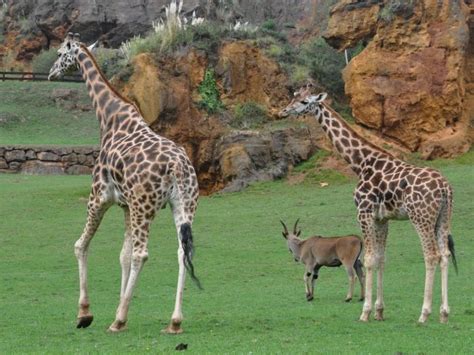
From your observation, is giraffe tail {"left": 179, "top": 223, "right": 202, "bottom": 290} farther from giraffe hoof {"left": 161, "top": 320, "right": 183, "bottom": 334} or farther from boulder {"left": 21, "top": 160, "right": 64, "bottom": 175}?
boulder {"left": 21, "top": 160, "right": 64, "bottom": 175}

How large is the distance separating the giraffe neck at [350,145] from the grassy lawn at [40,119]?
27590mm

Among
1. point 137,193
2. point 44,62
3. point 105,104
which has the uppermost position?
point 105,104

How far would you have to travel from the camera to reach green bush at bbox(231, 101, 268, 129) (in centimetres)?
3025

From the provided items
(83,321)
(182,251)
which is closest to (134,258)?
(182,251)

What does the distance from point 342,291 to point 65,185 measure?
17871 millimetres

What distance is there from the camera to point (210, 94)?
30.7 meters

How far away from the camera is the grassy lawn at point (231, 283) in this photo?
35.9 ft

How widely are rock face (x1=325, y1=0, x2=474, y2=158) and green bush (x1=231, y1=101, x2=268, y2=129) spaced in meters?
2.86

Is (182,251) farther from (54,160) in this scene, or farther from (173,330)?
(54,160)

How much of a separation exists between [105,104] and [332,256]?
4705 mm

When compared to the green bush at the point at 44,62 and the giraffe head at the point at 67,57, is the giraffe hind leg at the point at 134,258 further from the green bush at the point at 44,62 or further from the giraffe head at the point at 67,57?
the green bush at the point at 44,62

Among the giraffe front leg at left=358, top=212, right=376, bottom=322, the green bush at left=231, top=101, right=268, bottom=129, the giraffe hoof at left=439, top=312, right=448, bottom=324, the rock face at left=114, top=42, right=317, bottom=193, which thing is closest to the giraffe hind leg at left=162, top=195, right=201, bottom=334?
the giraffe front leg at left=358, top=212, right=376, bottom=322

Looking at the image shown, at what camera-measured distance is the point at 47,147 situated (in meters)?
38.4

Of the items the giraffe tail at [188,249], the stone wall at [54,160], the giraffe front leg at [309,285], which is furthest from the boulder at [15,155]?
the giraffe tail at [188,249]
